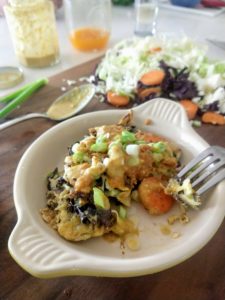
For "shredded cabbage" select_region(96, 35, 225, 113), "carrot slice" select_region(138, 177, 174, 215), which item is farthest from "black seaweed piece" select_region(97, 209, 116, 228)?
"shredded cabbage" select_region(96, 35, 225, 113)

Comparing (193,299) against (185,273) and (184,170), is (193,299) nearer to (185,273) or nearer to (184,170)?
(185,273)

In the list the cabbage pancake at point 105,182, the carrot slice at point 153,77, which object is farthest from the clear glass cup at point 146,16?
the cabbage pancake at point 105,182

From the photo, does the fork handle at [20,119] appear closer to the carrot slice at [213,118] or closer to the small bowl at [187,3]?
the carrot slice at [213,118]

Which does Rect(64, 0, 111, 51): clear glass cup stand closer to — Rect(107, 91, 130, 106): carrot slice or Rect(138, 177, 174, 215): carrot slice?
Rect(107, 91, 130, 106): carrot slice

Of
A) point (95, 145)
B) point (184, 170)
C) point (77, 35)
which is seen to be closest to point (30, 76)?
point (77, 35)

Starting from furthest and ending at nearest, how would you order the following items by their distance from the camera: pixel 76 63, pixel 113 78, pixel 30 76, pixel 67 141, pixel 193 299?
pixel 76 63, pixel 30 76, pixel 113 78, pixel 67 141, pixel 193 299

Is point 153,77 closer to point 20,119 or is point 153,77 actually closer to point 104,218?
point 20,119

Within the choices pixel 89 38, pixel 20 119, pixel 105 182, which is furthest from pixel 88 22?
pixel 105 182
